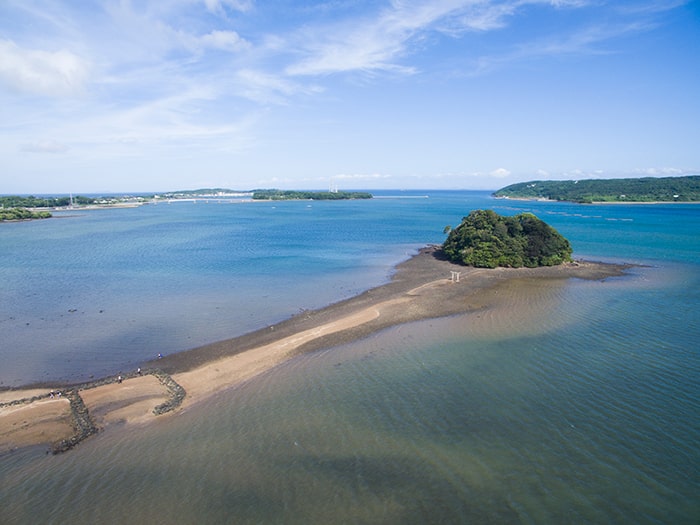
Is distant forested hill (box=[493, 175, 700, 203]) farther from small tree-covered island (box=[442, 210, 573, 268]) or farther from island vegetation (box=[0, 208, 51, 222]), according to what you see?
island vegetation (box=[0, 208, 51, 222])

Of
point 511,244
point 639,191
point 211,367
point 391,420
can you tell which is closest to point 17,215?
point 211,367

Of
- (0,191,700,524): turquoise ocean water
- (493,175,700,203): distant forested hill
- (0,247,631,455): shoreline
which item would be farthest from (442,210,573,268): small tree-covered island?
(493,175,700,203): distant forested hill

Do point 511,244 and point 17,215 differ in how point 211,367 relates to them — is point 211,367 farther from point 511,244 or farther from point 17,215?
point 17,215

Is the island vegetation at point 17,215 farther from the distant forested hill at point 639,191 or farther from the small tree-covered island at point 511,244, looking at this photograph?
the distant forested hill at point 639,191

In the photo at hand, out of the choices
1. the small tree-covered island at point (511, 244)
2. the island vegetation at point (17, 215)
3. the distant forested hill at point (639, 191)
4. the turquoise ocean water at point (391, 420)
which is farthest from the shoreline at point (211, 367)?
the distant forested hill at point (639, 191)

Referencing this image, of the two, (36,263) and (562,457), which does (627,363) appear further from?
(36,263)

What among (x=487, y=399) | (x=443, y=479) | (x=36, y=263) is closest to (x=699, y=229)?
(x=487, y=399)
